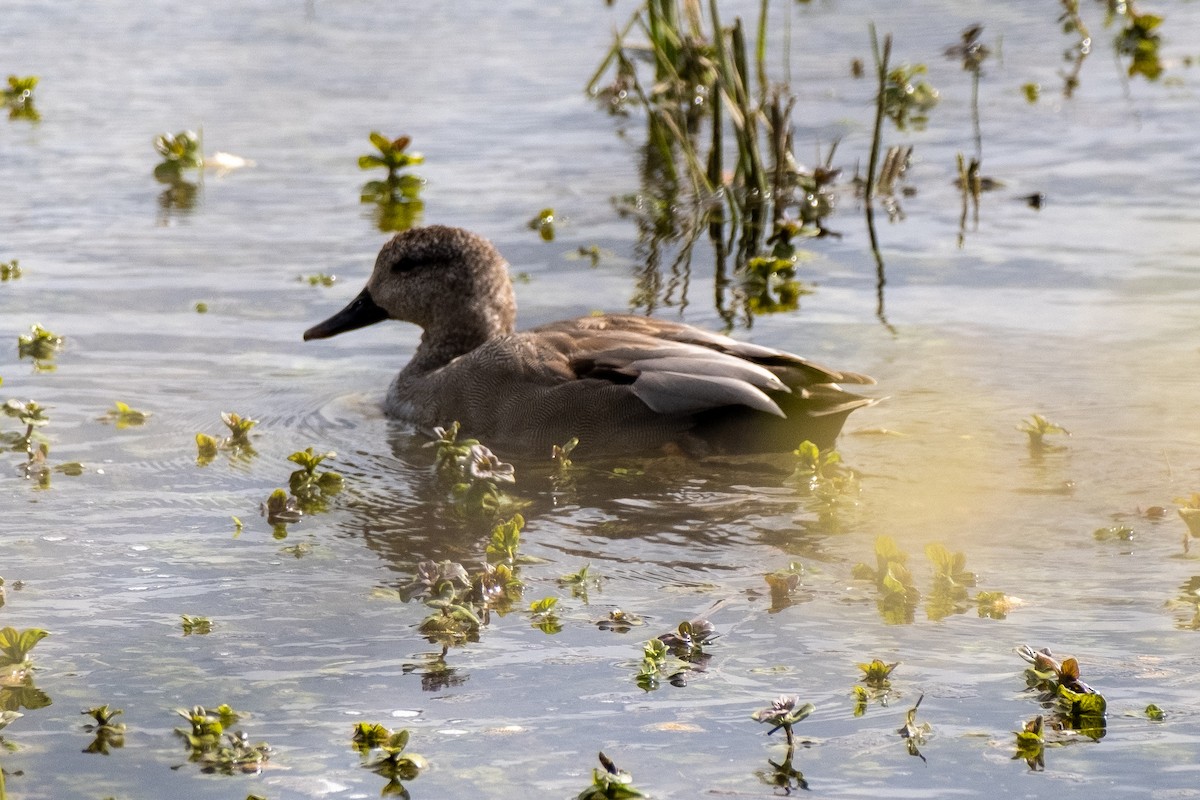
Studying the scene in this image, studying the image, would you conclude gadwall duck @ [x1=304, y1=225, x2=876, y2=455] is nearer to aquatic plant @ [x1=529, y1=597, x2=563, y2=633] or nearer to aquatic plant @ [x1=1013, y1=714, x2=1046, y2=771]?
aquatic plant @ [x1=529, y1=597, x2=563, y2=633]

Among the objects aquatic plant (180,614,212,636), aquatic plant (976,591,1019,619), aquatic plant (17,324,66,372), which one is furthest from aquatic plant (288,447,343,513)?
aquatic plant (976,591,1019,619)

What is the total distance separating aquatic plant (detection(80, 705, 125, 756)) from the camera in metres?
3.96

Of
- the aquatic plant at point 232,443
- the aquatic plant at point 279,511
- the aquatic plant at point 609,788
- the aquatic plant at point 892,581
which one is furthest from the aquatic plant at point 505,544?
the aquatic plant at point 232,443

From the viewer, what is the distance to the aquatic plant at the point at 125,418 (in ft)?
22.5

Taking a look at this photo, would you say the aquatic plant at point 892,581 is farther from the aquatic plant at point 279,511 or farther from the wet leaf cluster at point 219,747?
the aquatic plant at point 279,511

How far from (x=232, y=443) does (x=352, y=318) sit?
1478mm

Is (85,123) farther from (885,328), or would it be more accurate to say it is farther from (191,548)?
(191,548)

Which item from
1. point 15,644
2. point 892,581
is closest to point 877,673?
point 892,581

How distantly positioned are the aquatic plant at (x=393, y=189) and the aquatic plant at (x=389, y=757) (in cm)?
625

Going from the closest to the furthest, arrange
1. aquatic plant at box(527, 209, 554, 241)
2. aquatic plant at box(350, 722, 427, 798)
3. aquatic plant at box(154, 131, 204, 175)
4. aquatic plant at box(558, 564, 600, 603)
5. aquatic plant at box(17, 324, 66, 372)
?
aquatic plant at box(350, 722, 427, 798), aquatic plant at box(558, 564, 600, 603), aquatic plant at box(17, 324, 66, 372), aquatic plant at box(527, 209, 554, 241), aquatic plant at box(154, 131, 204, 175)

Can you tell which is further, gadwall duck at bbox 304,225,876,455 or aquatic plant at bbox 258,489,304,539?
gadwall duck at bbox 304,225,876,455

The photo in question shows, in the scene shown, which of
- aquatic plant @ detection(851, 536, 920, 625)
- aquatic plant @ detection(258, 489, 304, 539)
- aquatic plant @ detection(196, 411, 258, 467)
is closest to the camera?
aquatic plant @ detection(851, 536, 920, 625)

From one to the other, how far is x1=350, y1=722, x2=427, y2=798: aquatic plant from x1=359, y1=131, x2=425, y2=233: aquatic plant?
6247mm

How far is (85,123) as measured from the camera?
40.4 ft
